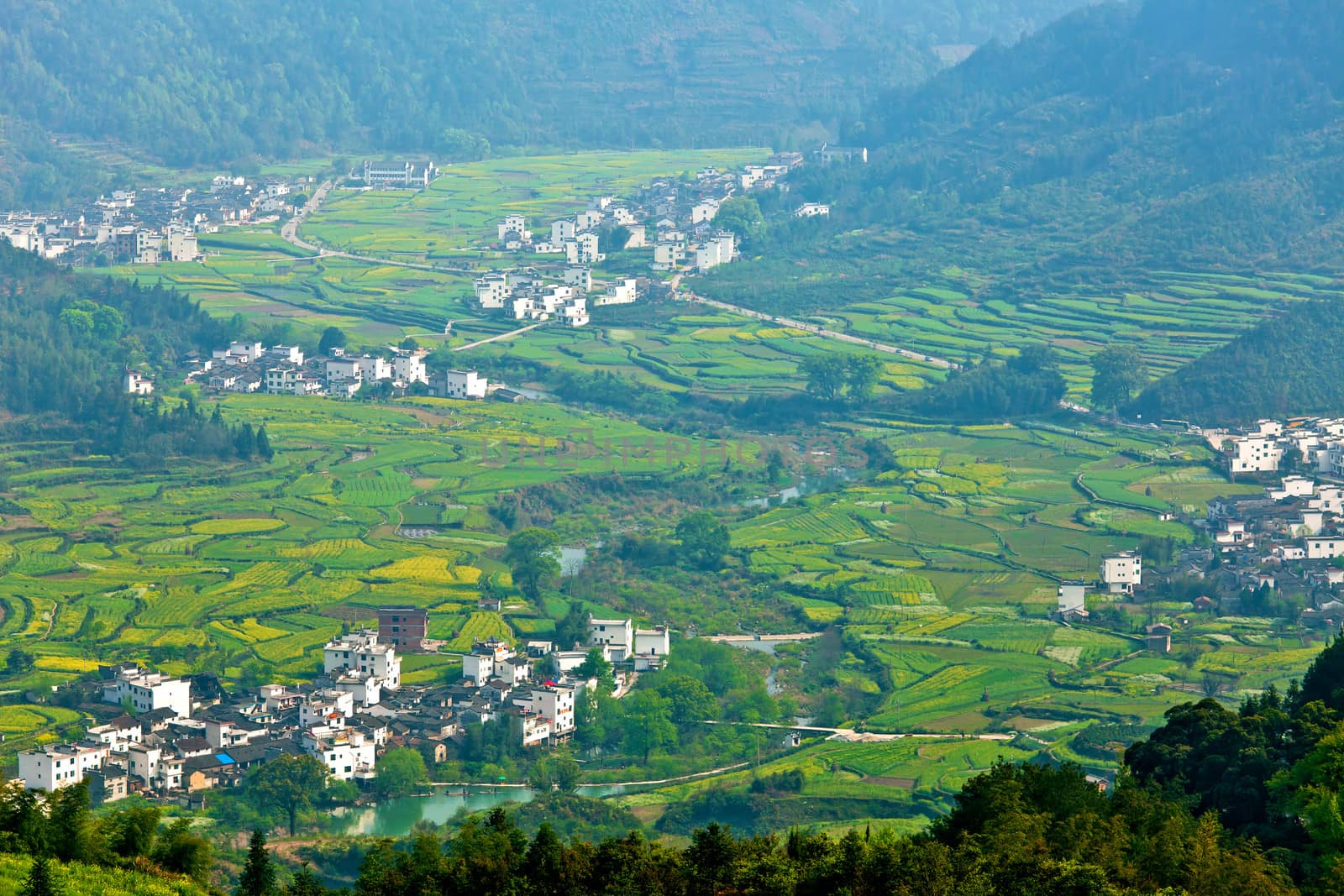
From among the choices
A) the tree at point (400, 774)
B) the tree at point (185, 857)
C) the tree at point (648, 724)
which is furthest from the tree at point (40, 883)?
the tree at point (648, 724)

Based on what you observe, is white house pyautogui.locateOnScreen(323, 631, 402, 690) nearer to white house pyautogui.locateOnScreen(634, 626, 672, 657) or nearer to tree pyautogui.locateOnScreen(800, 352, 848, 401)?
white house pyautogui.locateOnScreen(634, 626, 672, 657)

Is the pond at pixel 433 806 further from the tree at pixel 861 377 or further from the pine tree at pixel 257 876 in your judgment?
the tree at pixel 861 377

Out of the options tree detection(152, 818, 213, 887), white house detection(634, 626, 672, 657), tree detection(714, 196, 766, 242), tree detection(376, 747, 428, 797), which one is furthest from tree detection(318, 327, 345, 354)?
tree detection(152, 818, 213, 887)

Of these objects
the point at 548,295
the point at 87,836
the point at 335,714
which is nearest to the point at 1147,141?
the point at 548,295

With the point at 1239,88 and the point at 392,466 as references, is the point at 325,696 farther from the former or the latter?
the point at 1239,88

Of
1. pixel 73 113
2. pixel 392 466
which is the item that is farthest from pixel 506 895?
pixel 73 113
